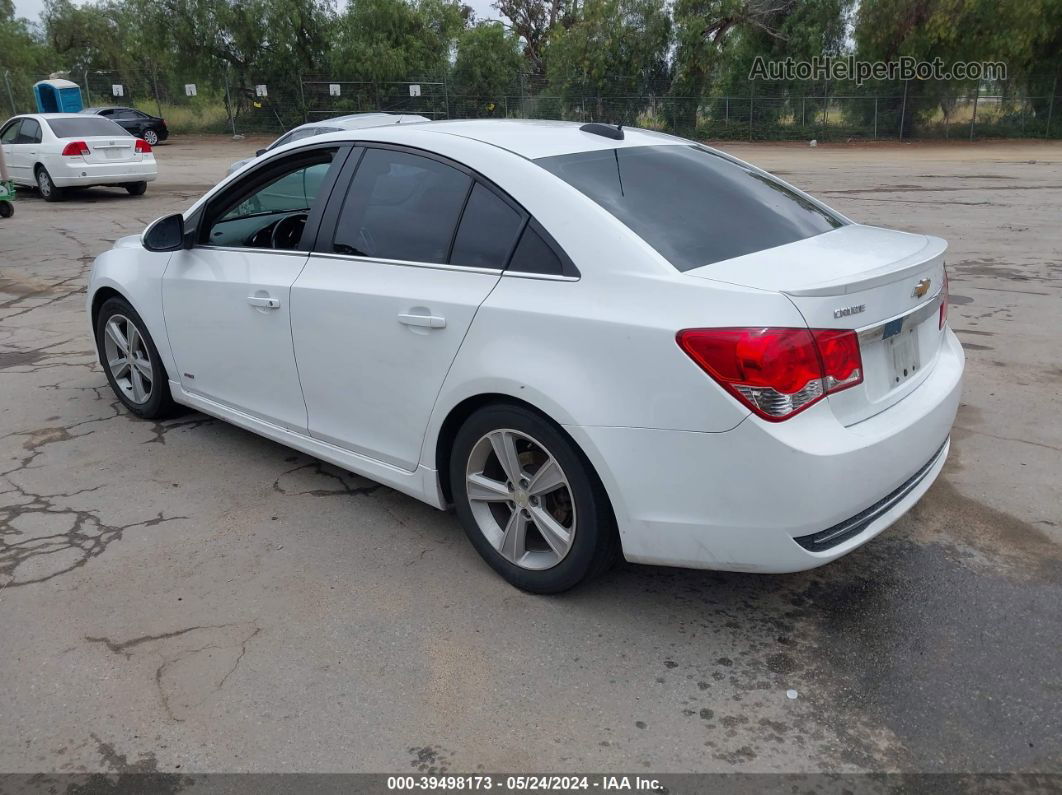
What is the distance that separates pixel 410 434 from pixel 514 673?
42.7 inches

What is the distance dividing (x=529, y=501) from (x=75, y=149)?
16149 mm

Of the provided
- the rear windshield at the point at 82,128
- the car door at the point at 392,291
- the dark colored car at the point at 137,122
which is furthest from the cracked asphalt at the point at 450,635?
the dark colored car at the point at 137,122

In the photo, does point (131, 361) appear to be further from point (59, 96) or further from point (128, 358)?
point (59, 96)

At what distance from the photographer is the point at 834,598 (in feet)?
10.9

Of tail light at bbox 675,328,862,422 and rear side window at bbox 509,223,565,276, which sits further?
rear side window at bbox 509,223,565,276

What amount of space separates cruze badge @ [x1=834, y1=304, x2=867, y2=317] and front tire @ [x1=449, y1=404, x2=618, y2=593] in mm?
938

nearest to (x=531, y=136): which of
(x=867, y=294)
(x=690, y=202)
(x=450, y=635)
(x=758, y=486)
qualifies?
(x=690, y=202)

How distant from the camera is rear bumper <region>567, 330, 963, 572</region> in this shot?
2.68m

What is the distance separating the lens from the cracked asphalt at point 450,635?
8.55 ft

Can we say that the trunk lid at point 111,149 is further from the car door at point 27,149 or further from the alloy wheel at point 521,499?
the alloy wheel at point 521,499

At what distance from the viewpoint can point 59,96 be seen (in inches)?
1097

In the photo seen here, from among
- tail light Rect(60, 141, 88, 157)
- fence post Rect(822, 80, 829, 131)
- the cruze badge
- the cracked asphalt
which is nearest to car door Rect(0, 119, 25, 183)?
tail light Rect(60, 141, 88, 157)

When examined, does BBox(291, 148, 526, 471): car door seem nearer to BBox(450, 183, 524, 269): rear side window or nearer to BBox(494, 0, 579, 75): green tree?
BBox(450, 183, 524, 269): rear side window

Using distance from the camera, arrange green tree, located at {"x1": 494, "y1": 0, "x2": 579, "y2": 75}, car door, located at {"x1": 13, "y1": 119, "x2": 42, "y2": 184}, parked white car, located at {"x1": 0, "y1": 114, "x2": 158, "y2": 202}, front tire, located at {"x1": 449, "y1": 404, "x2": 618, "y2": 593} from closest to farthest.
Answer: front tire, located at {"x1": 449, "y1": 404, "x2": 618, "y2": 593} → parked white car, located at {"x1": 0, "y1": 114, "x2": 158, "y2": 202} → car door, located at {"x1": 13, "y1": 119, "x2": 42, "y2": 184} → green tree, located at {"x1": 494, "y1": 0, "x2": 579, "y2": 75}
